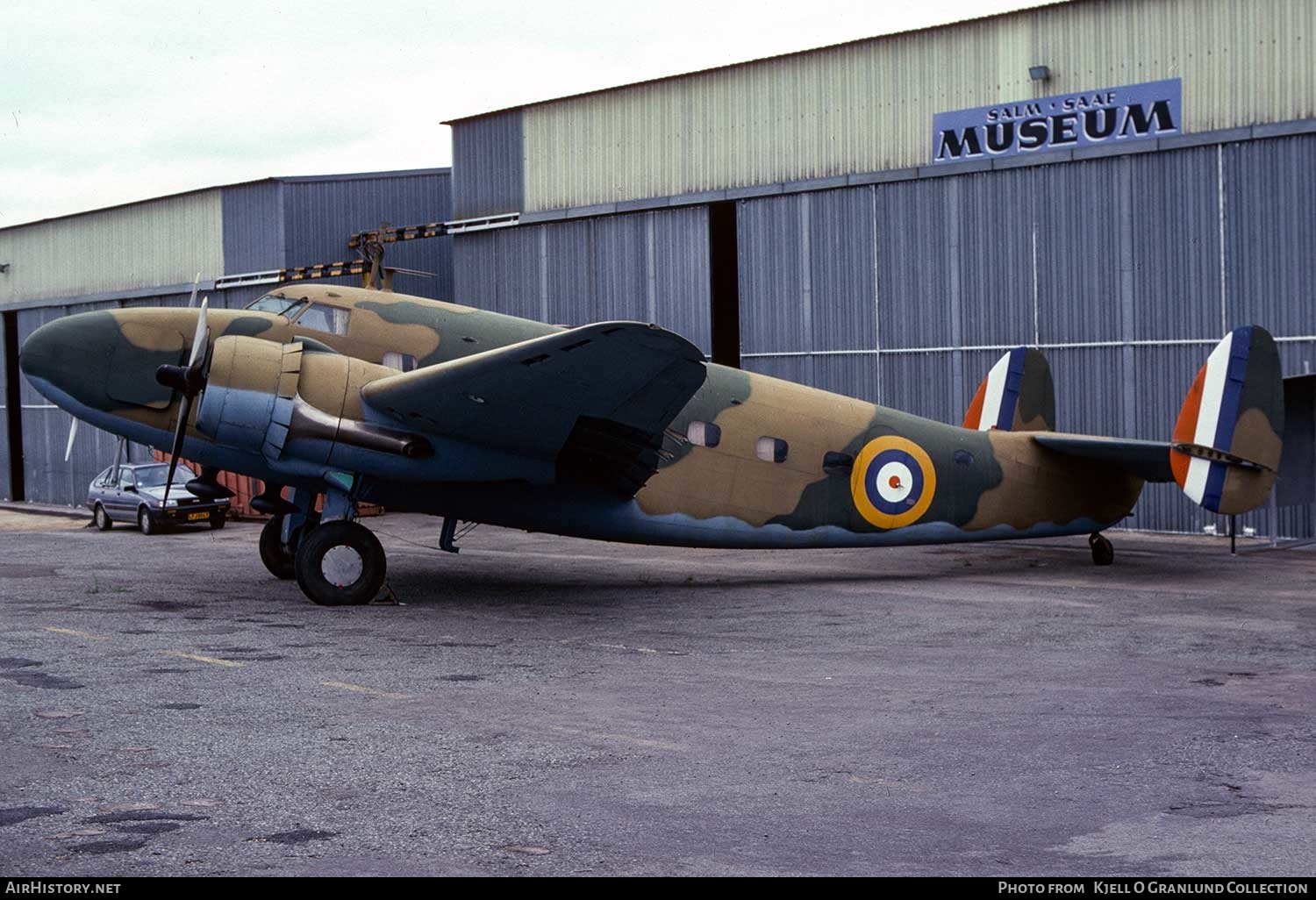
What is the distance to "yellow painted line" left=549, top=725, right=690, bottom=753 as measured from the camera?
10102 mm

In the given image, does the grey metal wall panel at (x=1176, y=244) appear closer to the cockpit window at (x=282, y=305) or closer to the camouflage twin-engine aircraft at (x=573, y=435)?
the camouflage twin-engine aircraft at (x=573, y=435)

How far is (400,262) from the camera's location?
43.7m

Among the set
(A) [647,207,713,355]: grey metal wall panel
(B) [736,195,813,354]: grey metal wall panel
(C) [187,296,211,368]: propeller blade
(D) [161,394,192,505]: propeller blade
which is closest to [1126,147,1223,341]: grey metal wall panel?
(B) [736,195,813,354]: grey metal wall panel

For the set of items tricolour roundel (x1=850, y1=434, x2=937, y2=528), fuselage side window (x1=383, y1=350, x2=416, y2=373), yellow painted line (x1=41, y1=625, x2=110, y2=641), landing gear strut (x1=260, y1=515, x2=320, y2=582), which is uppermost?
fuselage side window (x1=383, y1=350, x2=416, y2=373)

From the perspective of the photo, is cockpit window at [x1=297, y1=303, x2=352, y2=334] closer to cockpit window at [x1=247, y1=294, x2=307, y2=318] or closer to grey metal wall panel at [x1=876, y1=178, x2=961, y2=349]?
cockpit window at [x1=247, y1=294, x2=307, y2=318]

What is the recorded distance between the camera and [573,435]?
17.9 m

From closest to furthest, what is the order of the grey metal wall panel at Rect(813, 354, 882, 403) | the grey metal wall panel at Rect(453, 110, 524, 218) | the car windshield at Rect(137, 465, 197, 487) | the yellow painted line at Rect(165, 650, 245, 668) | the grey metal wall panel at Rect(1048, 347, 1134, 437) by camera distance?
1. the yellow painted line at Rect(165, 650, 245, 668)
2. the grey metal wall panel at Rect(1048, 347, 1134, 437)
3. the grey metal wall panel at Rect(813, 354, 882, 403)
4. the car windshield at Rect(137, 465, 197, 487)
5. the grey metal wall panel at Rect(453, 110, 524, 218)

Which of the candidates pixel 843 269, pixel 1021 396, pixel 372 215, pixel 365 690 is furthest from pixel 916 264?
pixel 365 690

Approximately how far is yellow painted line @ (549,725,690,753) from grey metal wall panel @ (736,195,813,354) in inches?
890

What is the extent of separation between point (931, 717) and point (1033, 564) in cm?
1213

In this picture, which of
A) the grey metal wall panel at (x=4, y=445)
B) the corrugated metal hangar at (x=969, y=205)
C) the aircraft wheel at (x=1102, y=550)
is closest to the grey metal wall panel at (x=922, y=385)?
the corrugated metal hangar at (x=969, y=205)

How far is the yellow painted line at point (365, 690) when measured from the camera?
11.9m

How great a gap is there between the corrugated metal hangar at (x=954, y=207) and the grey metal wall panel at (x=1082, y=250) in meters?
0.04

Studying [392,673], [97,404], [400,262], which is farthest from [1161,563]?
[400,262]
